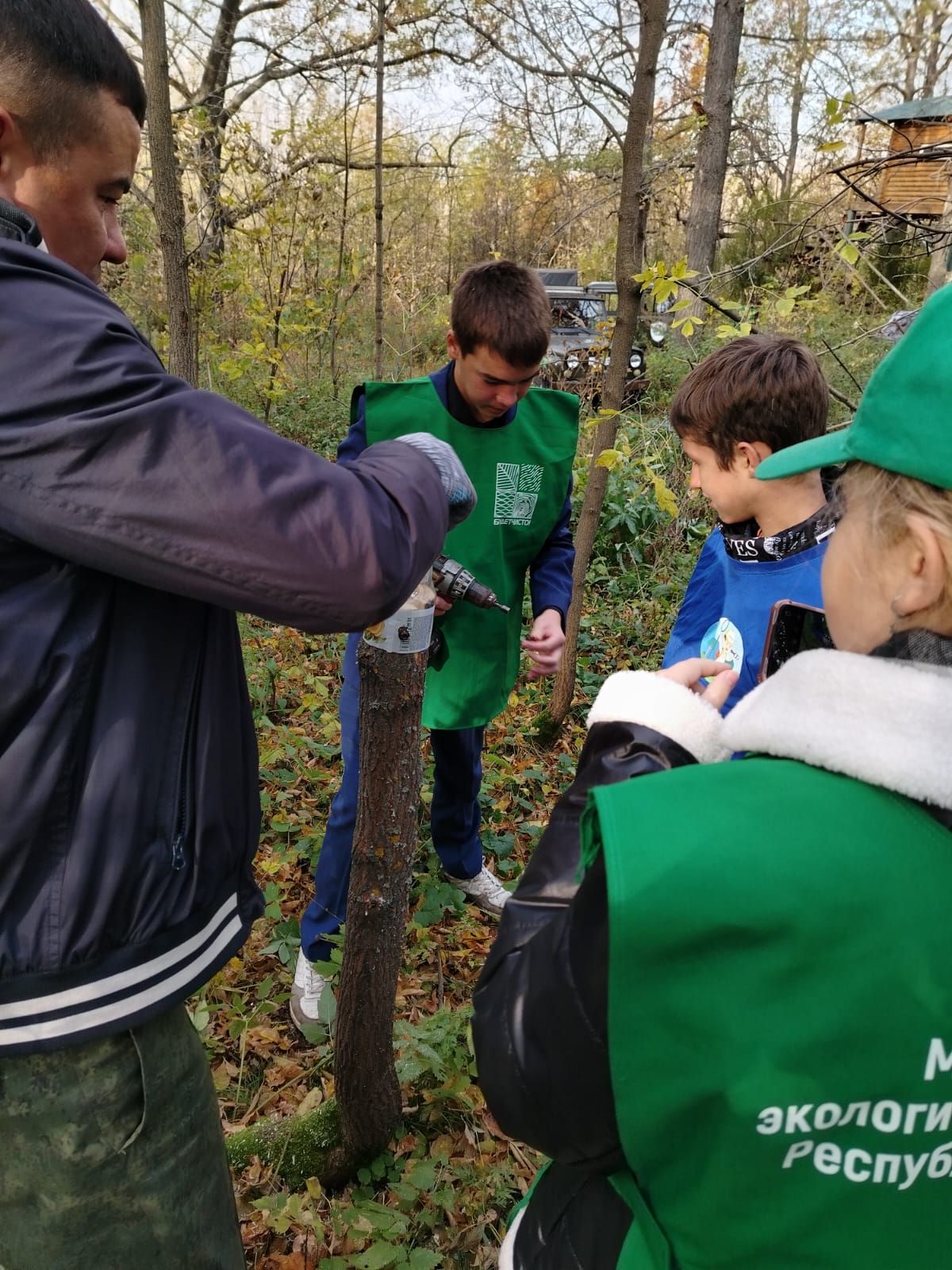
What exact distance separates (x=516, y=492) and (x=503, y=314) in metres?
0.59

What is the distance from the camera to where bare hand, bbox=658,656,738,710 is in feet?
3.61

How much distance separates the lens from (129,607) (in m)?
1.06

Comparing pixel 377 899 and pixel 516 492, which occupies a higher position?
pixel 516 492

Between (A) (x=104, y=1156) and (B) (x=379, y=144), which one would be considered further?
(B) (x=379, y=144)

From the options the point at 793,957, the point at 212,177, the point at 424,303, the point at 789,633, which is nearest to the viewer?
the point at 793,957

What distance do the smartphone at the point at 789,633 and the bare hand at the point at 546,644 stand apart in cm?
126

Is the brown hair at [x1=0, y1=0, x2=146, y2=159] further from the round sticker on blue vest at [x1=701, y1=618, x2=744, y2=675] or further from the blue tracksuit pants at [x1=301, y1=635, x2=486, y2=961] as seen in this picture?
the round sticker on blue vest at [x1=701, y1=618, x2=744, y2=675]

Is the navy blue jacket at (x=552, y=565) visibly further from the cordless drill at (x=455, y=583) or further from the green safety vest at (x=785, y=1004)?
the green safety vest at (x=785, y=1004)

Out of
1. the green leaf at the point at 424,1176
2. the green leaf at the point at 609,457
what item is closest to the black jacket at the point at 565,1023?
the green leaf at the point at 424,1176

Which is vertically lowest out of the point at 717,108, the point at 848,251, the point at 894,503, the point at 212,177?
the point at 894,503

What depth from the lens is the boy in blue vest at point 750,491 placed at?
79.7 inches

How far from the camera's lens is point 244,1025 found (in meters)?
2.54

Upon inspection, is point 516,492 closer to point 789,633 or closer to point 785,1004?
point 789,633

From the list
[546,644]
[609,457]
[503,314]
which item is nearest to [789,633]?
[546,644]
